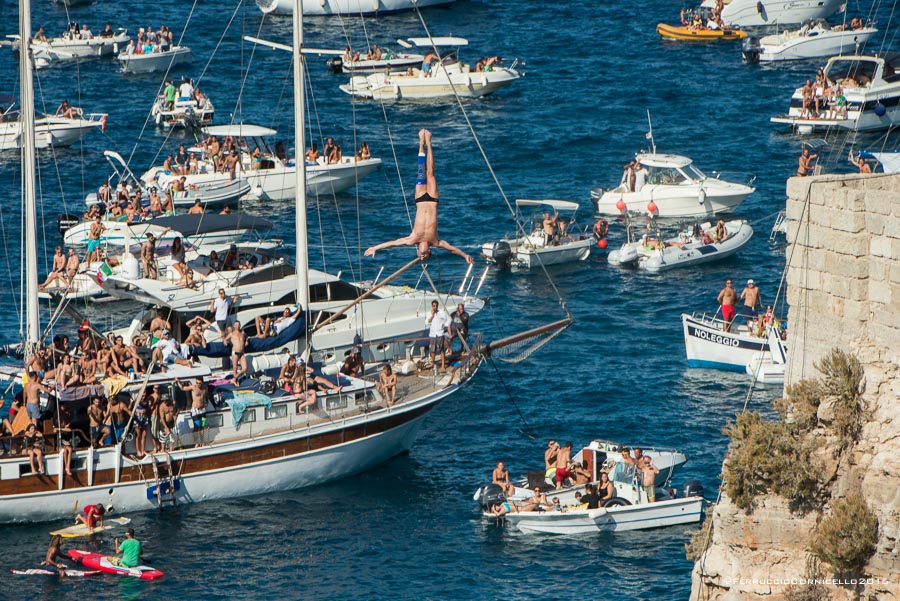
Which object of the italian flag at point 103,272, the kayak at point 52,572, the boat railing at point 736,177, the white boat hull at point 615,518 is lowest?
the kayak at point 52,572

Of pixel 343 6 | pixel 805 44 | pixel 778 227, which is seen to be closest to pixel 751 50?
pixel 805 44

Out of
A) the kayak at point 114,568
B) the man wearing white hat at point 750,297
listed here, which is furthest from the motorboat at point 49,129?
the kayak at point 114,568

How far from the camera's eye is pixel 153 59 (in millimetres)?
91812

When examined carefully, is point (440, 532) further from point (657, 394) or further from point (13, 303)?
point (13, 303)

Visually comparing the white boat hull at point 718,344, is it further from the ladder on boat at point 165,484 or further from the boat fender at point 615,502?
the ladder on boat at point 165,484

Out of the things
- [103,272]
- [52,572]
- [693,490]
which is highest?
[103,272]

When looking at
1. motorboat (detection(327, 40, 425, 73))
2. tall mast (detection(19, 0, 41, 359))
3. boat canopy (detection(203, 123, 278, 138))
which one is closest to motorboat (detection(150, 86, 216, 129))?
boat canopy (detection(203, 123, 278, 138))

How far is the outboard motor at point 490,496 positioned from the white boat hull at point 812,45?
54894 mm

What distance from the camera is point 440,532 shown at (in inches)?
1693

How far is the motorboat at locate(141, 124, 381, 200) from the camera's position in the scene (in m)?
70.0

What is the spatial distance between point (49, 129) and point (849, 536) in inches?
2334

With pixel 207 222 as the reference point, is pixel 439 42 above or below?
above

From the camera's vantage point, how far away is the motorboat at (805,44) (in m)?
91.7

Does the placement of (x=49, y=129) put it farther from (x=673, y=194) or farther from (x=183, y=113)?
(x=673, y=194)
